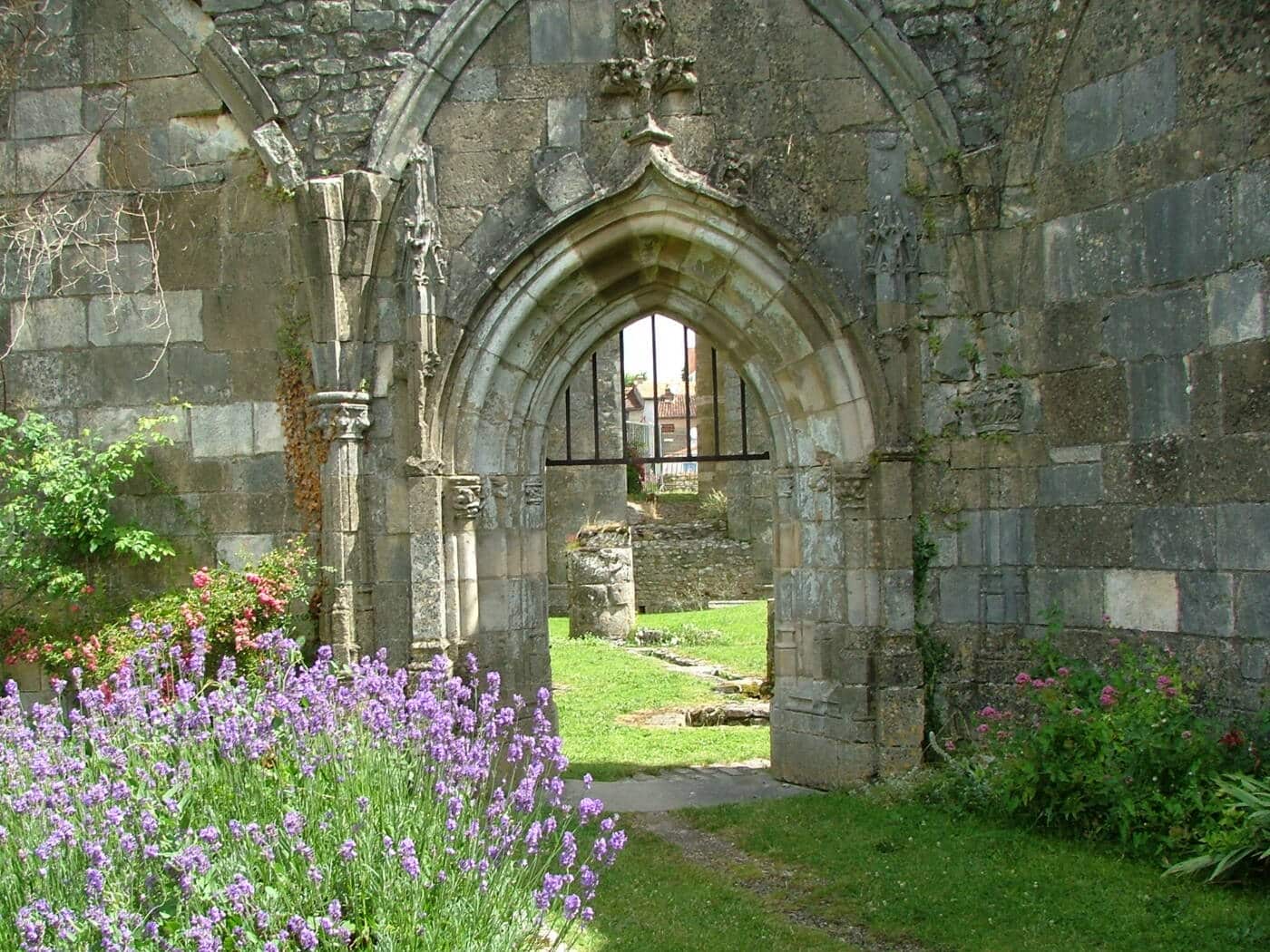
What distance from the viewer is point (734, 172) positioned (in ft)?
23.1

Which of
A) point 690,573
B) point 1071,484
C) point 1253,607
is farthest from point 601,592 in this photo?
point 1253,607

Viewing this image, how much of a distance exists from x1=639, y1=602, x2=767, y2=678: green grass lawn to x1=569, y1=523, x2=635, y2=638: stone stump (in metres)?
0.73

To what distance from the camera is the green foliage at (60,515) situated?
7.12m

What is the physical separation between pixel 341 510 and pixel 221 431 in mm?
970

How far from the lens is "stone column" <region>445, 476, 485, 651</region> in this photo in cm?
702

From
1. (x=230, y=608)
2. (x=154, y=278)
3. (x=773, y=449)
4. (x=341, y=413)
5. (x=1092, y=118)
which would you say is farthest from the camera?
(x=773, y=449)

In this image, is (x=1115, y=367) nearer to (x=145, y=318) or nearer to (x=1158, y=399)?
(x=1158, y=399)

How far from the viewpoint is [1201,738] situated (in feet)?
17.6

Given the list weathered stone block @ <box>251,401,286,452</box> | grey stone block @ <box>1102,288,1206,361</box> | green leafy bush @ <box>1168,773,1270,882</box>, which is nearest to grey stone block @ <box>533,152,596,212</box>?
weathered stone block @ <box>251,401,286,452</box>

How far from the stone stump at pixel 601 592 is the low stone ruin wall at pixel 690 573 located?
142 inches

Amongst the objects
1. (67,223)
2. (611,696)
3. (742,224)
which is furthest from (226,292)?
(611,696)

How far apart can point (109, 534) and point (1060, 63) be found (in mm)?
6114

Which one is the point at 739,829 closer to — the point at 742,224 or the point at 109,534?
the point at 742,224

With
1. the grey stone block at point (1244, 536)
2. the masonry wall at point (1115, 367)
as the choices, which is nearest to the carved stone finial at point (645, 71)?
the masonry wall at point (1115, 367)
